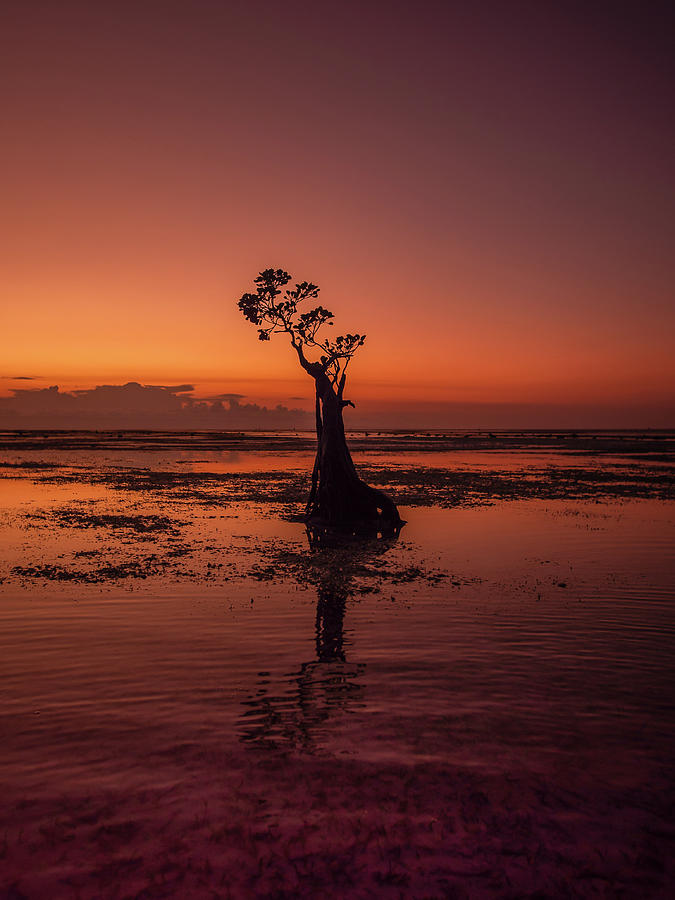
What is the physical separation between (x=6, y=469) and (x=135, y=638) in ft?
158

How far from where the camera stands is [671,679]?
31.6 feet

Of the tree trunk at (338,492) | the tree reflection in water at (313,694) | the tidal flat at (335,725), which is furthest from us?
the tree trunk at (338,492)

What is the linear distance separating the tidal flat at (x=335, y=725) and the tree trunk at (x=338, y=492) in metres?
6.43

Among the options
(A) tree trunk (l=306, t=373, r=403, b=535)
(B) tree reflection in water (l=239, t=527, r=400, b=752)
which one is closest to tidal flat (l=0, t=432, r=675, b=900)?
(B) tree reflection in water (l=239, t=527, r=400, b=752)

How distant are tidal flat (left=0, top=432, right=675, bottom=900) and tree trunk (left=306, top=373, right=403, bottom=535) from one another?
6433 mm

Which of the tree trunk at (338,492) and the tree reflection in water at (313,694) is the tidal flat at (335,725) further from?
the tree trunk at (338,492)

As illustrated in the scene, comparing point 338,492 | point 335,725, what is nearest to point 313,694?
point 335,725

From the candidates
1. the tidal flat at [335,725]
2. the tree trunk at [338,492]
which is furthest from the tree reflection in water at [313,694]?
the tree trunk at [338,492]

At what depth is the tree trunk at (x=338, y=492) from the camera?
82.7 feet

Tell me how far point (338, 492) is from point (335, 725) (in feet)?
58.6

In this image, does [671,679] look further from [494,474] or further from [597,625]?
[494,474]

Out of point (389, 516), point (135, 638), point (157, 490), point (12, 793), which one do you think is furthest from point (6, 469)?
point (12, 793)

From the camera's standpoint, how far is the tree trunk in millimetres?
25203

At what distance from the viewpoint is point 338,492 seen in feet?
84.4
